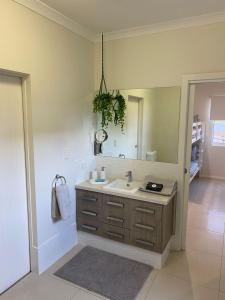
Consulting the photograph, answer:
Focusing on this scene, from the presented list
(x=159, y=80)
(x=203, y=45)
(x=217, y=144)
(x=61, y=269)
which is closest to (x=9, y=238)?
(x=61, y=269)

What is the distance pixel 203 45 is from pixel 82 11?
1285mm

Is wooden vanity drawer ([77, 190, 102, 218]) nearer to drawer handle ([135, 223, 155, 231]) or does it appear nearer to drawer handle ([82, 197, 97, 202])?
drawer handle ([82, 197, 97, 202])

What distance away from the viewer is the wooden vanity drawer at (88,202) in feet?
8.98

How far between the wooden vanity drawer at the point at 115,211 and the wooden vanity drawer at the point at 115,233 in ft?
0.16

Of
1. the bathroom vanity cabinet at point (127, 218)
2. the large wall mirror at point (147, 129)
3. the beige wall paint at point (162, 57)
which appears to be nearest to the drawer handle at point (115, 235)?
the bathroom vanity cabinet at point (127, 218)

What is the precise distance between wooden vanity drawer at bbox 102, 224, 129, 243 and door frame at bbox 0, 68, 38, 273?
79 centimetres

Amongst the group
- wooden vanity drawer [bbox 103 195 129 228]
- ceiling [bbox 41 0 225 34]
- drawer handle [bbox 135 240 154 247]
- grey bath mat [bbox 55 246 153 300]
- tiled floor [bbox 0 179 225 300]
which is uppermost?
ceiling [bbox 41 0 225 34]

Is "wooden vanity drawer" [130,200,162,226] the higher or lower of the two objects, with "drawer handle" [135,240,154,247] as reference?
higher

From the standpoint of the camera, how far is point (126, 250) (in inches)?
105

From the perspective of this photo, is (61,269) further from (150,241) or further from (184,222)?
(184,222)

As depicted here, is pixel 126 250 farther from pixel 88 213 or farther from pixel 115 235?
pixel 88 213

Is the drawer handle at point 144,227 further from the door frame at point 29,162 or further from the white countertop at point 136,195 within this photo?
the door frame at point 29,162

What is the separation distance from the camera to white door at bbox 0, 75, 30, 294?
2.07m

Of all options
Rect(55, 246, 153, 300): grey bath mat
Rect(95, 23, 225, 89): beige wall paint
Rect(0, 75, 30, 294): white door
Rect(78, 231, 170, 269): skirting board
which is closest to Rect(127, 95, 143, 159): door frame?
Rect(95, 23, 225, 89): beige wall paint
